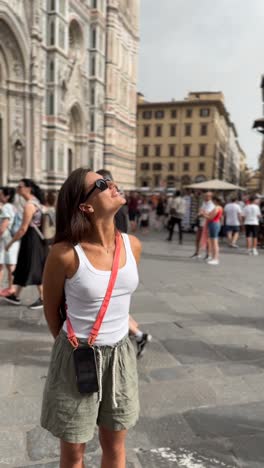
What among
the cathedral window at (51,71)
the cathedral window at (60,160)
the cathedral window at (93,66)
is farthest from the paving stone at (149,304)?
the cathedral window at (93,66)

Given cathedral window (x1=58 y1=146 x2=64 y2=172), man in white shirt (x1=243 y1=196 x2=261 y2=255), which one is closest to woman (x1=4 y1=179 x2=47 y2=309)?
man in white shirt (x1=243 y1=196 x2=261 y2=255)

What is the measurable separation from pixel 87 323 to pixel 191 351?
2.62 m

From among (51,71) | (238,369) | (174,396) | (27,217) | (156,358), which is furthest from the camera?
(51,71)

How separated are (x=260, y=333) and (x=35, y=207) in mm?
3159

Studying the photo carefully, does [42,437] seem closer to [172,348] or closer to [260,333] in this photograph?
Answer: [172,348]

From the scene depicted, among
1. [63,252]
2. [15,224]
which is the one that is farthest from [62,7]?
[63,252]

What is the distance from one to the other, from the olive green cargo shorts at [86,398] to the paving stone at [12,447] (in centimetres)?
85

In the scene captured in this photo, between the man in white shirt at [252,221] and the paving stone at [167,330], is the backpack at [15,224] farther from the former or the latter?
the man in white shirt at [252,221]

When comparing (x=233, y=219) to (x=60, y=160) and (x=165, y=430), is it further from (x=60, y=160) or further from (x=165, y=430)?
(x=60, y=160)

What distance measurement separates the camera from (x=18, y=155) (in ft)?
78.7

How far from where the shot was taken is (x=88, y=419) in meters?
1.69

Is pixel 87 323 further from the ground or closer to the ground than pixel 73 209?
closer to the ground

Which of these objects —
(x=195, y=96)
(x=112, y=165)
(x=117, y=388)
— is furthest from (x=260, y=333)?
(x=195, y=96)

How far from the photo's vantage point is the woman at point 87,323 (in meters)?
1.67
